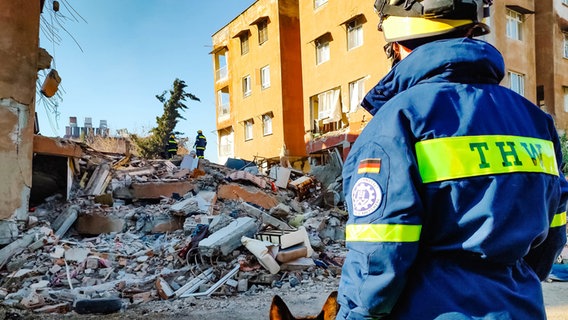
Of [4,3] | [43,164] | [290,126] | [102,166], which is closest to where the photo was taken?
[4,3]

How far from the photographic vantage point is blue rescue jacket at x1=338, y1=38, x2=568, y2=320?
110 cm

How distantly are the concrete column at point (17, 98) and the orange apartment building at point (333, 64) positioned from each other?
1158 cm

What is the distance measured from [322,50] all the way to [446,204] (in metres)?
19.1

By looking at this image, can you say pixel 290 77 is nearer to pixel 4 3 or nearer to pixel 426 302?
pixel 4 3

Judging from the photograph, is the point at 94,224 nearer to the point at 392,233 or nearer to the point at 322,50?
the point at 392,233

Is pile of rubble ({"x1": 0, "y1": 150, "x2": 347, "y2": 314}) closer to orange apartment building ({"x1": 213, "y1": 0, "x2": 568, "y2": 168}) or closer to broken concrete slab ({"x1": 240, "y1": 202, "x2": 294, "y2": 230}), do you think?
broken concrete slab ({"x1": 240, "y1": 202, "x2": 294, "y2": 230})

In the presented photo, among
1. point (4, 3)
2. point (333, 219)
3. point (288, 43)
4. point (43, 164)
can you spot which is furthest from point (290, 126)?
point (4, 3)

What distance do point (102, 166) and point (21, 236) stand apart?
415 cm

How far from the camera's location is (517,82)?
16578mm

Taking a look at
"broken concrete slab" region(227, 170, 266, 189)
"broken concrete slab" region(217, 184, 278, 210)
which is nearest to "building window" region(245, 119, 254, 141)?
"broken concrete slab" region(227, 170, 266, 189)

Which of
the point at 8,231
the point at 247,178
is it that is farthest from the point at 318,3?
the point at 8,231

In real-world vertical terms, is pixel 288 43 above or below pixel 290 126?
above

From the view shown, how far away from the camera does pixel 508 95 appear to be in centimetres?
129

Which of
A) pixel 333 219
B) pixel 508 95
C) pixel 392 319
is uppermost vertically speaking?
pixel 508 95
